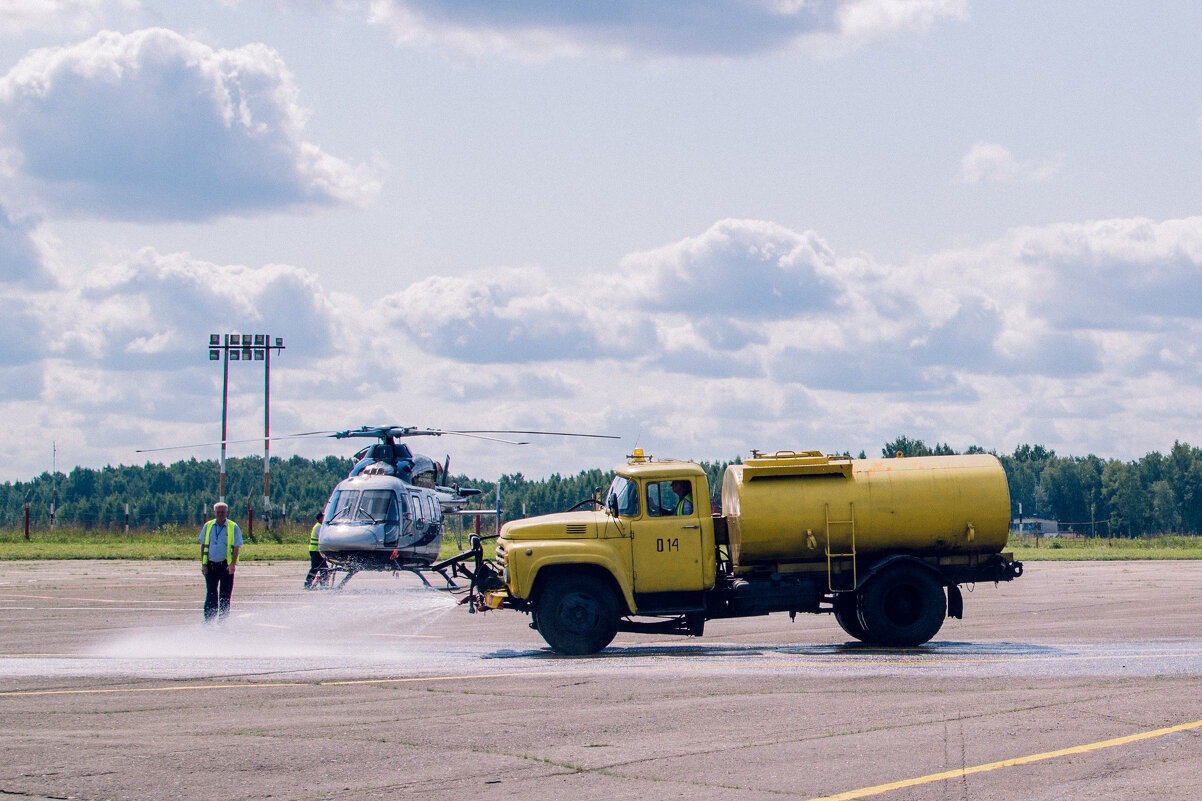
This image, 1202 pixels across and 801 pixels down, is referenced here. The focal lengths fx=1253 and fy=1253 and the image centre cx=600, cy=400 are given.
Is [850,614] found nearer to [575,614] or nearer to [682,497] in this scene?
[682,497]

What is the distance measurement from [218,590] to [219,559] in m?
0.64

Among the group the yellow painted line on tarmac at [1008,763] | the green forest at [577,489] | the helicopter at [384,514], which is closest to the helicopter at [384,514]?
the helicopter at [384,514]

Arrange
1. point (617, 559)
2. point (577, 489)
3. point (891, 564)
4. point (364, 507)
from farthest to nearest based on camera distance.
Result: point (577, 489) → point (364, 507) → point (891, 564) → point (617, 559)

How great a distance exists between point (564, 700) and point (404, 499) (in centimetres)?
1586

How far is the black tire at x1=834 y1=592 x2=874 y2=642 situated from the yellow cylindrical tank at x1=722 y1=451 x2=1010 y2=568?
2.75 feet

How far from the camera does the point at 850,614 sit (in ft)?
58.9

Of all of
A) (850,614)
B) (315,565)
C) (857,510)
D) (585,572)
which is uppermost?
(857,510)

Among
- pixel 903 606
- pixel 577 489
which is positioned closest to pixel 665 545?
pixel 903 606

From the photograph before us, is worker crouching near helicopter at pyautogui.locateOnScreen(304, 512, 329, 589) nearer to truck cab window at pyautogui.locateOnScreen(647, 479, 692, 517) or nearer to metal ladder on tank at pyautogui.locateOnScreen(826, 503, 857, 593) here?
truck cab window at pyautogui.locateOnScreen(647, 479, 692, 517)

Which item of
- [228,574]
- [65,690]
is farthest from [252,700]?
[228,574]

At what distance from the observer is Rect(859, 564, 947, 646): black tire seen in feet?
56.4

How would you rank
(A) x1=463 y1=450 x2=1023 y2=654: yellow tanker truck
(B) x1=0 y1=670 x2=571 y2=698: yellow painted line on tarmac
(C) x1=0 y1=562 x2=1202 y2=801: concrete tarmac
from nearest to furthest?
(C) x1=0 y1=562 x2=1202 y2=801: concrete tarmac, (B) x1=0 y1=670 x2=571 y2=698: yellow painted line on tarmac, (A) x1=463 y1=450 x2=1023 y2=654: yellow tanker truck

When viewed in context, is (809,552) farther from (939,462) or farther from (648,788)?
(648,788)

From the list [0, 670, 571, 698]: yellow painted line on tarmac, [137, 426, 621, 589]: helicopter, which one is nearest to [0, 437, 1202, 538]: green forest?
[137, 426, 621, 589]: helicopter
